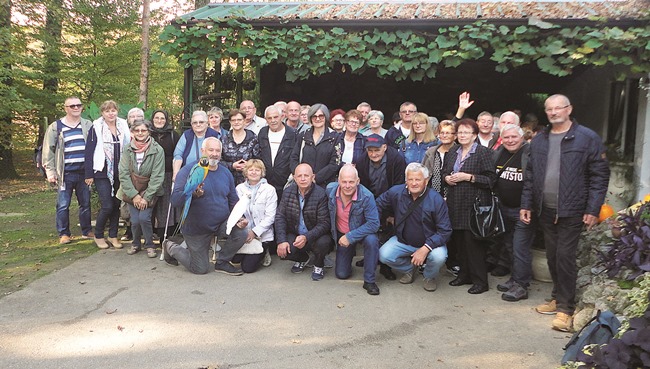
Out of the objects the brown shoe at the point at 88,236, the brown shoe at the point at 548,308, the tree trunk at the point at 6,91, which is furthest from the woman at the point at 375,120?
the tree trunk at the point at 6,91

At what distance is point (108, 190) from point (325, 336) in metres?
3.80

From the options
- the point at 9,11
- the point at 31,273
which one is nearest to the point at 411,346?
the point at 31,273

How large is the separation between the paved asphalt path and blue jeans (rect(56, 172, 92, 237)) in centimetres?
129

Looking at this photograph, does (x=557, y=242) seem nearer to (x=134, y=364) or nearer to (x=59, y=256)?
(x=134, y=364)

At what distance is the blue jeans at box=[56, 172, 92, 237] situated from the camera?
6566mm

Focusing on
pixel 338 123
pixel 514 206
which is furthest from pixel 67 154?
pixel 514 206

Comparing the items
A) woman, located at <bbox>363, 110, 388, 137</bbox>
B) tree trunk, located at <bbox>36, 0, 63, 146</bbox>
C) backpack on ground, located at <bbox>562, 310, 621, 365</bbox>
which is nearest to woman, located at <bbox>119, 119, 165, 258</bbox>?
woman, located at <bbox>363, 110, 388, 137</bbox>

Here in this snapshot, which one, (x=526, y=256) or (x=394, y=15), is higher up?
(x=394, y=15)

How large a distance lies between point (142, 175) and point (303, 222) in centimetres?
212

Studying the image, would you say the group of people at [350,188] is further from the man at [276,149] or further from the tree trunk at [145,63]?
the tree trunk at [145,63]

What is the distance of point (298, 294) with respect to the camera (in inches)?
198

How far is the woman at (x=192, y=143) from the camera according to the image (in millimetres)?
6246

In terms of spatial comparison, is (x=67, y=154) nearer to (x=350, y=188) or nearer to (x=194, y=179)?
(x=194, y=179)

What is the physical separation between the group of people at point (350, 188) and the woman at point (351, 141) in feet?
0.05
